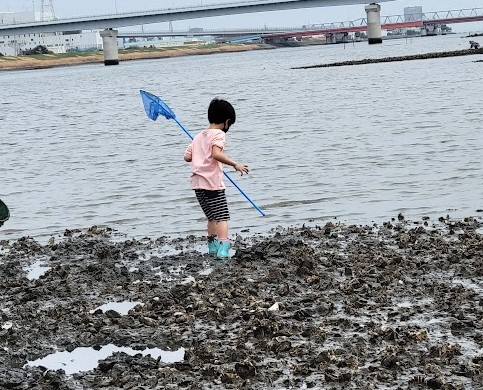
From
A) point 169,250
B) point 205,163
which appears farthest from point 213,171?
point 169,250

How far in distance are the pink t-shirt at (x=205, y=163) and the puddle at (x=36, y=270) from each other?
5.56ft

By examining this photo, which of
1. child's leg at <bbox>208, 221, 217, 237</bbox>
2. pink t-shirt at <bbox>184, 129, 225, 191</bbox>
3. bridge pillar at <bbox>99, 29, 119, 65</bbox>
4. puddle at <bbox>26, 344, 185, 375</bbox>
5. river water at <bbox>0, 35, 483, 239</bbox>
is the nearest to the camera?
puddle at <bbox>26, 344, 185, 375</bbox>

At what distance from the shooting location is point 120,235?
41.4 feet

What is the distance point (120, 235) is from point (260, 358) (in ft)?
20.9

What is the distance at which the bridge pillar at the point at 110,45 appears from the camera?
466 ft

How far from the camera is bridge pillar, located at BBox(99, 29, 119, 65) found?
142 meters

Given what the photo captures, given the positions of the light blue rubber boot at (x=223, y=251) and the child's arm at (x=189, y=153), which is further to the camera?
the child's arm at (x=189, y=153)

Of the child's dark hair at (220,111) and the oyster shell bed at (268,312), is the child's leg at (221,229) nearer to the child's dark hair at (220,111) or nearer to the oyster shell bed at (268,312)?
the oyster shell bed at (268,312)

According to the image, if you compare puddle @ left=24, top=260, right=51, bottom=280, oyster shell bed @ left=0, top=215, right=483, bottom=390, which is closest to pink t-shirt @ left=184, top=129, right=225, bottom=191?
oyster shell bed @ left=0, top=215, right=483, bottom=390

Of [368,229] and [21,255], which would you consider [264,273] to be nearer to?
[368,229]

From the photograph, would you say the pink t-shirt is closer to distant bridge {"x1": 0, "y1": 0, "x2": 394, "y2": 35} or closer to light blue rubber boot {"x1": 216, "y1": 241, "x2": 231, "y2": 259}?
light blue rubber boot {"x1": 216, "y1": 241, "x2": 231, "y2": 259}

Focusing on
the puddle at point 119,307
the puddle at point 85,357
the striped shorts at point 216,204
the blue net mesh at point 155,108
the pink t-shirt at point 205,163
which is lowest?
the puddle at point 119,307

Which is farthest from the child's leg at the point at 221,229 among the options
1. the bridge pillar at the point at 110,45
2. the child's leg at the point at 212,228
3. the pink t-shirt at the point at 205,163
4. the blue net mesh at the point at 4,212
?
the bridge pillar at the point at 110,45

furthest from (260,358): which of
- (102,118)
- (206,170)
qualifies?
(102,118)
